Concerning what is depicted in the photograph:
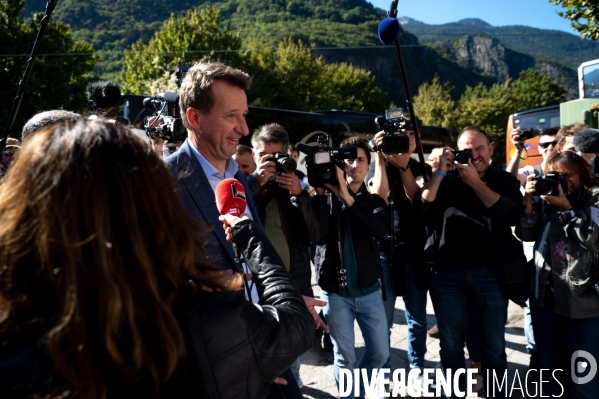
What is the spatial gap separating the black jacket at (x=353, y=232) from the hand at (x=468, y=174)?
58 cm

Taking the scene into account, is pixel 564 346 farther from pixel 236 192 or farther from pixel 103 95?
pixel 103 95

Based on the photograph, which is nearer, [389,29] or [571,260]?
[389,29]

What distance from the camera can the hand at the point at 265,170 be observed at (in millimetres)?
3066

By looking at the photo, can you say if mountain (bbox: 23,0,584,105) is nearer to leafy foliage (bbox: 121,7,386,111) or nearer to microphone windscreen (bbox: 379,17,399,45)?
leafy foliage (bbox: 121,7,386,111)

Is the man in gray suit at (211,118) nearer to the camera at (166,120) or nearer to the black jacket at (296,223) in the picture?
the camera at (166,120)

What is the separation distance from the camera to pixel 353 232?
3.56 metres

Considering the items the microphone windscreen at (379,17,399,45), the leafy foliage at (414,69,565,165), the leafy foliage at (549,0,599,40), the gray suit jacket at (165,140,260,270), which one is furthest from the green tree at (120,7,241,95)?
the gray suit jacket at (165,140,260,270)

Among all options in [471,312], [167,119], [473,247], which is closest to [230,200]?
[167,119]

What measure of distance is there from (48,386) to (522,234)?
3.26 metres

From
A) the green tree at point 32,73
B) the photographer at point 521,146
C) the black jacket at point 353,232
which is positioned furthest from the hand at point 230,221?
the green tree at point 32,73

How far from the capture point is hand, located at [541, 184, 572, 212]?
325 centimetres

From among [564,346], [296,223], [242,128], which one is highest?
[242,128]

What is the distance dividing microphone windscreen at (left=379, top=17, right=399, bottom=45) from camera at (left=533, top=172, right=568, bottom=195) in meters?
1.34

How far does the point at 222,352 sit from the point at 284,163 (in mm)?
1912
